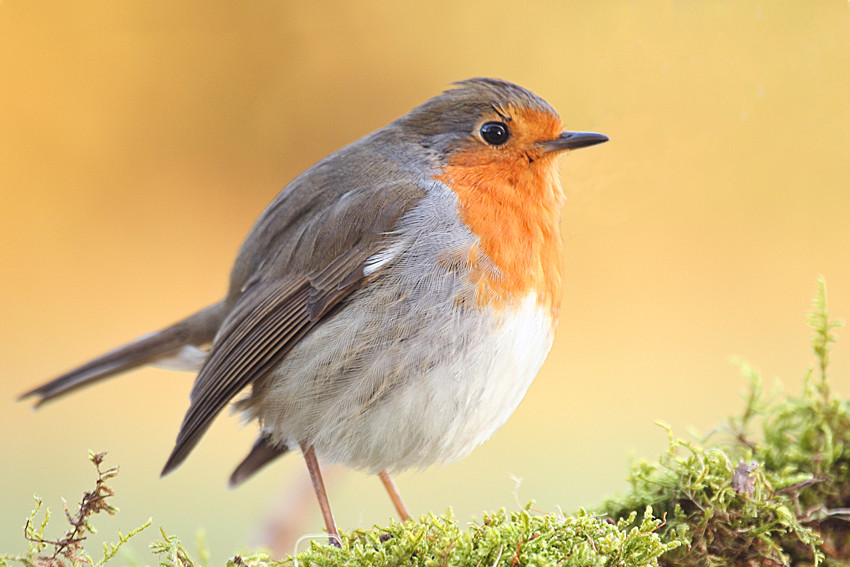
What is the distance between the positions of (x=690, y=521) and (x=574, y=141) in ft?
4.69

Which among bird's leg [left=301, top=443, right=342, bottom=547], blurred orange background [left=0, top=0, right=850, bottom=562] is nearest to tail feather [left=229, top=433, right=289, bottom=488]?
bird's leg [left=301, top=443, right=342, bottom=547]

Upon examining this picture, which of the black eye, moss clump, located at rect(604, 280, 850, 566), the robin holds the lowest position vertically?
moss clump, located at rect(604, 280, 850, 566)

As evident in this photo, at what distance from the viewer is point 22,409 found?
5820 mm

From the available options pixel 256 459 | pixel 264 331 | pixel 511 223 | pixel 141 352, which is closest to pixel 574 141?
pixel 511 223

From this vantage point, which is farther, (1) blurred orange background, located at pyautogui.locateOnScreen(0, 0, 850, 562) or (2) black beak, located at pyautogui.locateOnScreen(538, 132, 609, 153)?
(1) blurred orange background, located at pyautogui.locateOnScreen(0, 0, 850, 562)

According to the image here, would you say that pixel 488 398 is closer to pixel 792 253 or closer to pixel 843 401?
pixel 843 401

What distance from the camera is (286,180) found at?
6.39 m

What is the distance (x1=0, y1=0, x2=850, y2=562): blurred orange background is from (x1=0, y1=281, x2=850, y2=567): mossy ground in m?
2.29

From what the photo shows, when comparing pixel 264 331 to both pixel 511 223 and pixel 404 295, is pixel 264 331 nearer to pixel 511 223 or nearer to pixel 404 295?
pixel 404 295

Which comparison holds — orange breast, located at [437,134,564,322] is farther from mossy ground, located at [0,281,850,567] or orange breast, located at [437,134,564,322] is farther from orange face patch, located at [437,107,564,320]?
mossy ground, located at [0,281,850,567]

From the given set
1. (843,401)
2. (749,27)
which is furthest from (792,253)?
(843,401)

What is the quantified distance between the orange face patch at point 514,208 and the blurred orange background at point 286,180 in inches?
73.8

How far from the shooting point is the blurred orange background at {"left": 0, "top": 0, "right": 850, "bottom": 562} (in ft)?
16.6

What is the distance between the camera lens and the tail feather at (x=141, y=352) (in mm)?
3326
